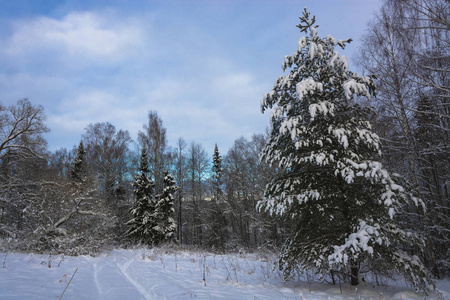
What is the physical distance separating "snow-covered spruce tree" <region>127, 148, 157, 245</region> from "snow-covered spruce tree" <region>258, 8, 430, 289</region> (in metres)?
16.3

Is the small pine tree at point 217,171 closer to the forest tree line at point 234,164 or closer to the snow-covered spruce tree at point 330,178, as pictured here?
the forest tree line at point 234,164

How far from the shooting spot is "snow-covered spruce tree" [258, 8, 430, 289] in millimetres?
4750

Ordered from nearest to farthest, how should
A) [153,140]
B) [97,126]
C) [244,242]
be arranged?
[153,140], [97,126], [244,242]

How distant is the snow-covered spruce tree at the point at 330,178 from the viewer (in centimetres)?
475

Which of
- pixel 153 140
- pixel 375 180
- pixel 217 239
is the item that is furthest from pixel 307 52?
pixel 217 239

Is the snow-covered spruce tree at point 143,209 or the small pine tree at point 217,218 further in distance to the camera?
the small pine tree at point 217,218

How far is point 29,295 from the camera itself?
326 cm

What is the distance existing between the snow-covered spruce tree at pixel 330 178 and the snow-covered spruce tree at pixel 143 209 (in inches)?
641

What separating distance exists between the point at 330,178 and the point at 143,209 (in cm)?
1787

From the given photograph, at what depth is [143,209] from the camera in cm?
2034

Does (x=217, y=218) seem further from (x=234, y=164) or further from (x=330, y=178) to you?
(x=330, y=178)

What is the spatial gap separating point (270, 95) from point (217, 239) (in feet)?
73.8

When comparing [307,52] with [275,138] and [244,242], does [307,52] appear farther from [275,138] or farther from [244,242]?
[244,242]

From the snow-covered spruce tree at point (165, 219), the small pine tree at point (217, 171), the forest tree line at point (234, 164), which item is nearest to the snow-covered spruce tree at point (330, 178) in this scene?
the forest tree line at point (234, 164)
